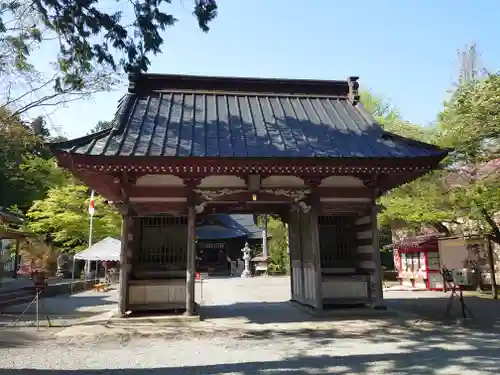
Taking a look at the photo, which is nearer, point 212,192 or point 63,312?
point 212,192

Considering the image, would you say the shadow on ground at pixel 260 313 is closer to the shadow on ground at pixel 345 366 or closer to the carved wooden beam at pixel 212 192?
the carved wooden beam at pixel 212 192

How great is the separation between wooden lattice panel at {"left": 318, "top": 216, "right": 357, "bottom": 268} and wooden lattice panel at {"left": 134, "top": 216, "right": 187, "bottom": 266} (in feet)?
13.0

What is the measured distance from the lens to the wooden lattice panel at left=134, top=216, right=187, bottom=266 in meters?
10.6

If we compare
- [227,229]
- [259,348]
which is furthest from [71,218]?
[259,348]

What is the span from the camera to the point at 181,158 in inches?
346

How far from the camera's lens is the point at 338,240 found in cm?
1144

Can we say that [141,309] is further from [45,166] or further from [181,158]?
[45,166]

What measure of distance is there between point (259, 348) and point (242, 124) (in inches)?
238

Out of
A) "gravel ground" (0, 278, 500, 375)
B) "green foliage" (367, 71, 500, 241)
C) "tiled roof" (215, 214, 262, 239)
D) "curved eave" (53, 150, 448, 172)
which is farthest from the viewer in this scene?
"tiled roof" (215, 214, 262, 239)

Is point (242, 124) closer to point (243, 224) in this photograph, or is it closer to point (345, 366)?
point (345, 366)

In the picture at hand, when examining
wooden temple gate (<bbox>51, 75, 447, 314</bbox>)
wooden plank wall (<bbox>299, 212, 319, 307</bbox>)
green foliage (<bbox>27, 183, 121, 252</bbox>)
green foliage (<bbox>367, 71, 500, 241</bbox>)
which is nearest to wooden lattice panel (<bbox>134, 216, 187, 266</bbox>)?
wooden temple gate (<bbox>51, 75, 447, 314</bbox>)

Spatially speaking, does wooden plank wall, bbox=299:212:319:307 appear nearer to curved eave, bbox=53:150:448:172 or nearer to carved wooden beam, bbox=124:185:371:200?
carved wooden beam, bbox=124:185:371:200

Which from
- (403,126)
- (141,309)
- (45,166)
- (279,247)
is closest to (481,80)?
(403,126)

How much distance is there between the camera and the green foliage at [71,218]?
25.4 meters
